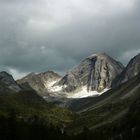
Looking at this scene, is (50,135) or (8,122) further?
(50,135)

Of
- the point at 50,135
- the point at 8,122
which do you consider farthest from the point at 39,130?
the point at 8,122

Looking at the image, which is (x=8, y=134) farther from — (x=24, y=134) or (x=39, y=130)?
→ (x=39, y=130)

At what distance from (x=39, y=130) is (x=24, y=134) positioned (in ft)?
75.9

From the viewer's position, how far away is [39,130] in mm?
185125

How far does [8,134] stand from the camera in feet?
465

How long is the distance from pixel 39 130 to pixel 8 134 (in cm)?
4412

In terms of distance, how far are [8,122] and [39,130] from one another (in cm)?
3898

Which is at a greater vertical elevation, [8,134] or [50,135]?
[50,135]

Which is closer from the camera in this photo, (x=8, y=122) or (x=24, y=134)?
(x=8, y=122)

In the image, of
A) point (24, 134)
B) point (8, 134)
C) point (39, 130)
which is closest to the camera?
point (8, 134)

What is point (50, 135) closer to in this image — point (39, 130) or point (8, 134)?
point (39, 130)

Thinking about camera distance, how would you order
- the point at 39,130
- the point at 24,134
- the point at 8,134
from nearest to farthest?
the point at 8,134, the point at 24,134, the point at 39,130

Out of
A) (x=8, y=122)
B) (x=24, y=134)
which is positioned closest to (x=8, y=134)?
(x=8, y=122)

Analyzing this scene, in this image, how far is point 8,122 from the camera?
148 metres
